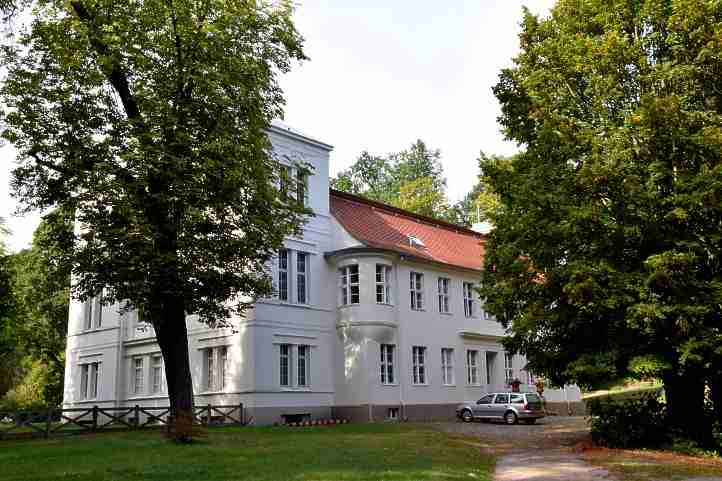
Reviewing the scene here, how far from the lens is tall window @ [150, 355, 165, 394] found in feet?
104

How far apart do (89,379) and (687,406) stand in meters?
28.4

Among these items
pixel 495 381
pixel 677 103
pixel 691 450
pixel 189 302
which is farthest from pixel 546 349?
pixel 495 381

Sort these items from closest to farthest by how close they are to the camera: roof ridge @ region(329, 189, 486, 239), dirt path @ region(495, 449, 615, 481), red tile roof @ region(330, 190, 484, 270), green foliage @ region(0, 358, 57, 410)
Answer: dirt path @ region(495, 449, 615, 481)
red tile roof @ region(330, 190, 484, 270)
roof ridge @ region(329, 189, 486, 239)
green foliage @ region(0, 358, 57, 410)

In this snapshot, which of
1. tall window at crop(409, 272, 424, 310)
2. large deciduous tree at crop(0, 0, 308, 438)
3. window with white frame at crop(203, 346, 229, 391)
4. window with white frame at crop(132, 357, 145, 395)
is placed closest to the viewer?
large deciduous tree at crop(0, 0, 308, 438)

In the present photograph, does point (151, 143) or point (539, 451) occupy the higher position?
point (151, 143)

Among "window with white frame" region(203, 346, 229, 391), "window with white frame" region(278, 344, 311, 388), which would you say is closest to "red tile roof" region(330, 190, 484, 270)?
"window with white frame" region(278, 344, 311, 388)

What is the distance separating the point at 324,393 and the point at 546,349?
13180 mm

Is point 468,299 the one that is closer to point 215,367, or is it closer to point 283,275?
point 283,275

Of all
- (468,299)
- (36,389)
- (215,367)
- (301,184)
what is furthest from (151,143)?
(36,389)

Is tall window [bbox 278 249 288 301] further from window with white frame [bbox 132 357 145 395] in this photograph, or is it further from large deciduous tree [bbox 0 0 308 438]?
window with white frame [bbox 132 357 145 395]

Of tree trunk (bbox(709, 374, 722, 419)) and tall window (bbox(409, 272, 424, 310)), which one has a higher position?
tall window (bbox(409, 272, 424, 310))

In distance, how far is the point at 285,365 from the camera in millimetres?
28781

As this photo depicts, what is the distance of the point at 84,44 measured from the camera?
65.8 ft

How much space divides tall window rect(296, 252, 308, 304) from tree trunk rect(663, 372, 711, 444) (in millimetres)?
15909
